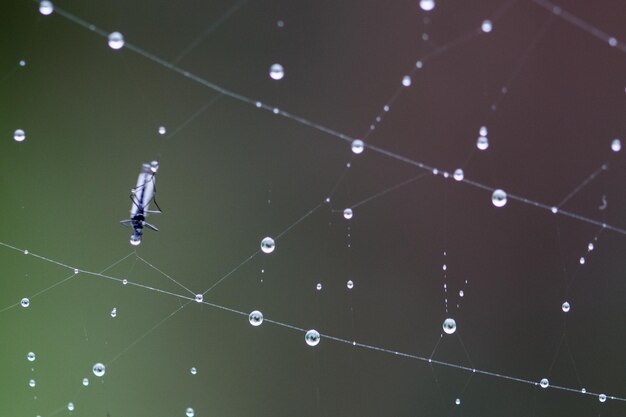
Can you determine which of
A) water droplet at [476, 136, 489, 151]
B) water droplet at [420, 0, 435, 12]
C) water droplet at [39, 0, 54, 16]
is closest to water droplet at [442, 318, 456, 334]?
water droplet at [476, 136, 489, 151]

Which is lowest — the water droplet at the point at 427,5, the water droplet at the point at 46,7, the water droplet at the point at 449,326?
the water droplet at the point at 449,326

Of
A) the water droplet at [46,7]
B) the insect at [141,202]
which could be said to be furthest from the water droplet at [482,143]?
the water droplet at [46,7]

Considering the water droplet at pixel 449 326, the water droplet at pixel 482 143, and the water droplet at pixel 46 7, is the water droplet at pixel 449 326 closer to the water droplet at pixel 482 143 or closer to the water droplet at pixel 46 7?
the water droplet at pixel 482 143

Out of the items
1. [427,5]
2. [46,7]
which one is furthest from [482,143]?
[46,7]

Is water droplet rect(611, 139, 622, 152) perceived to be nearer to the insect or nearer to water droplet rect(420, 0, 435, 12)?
water droplet rect(420, 0, 435, 12)

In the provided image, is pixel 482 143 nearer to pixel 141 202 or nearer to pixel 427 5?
pixel 427 5

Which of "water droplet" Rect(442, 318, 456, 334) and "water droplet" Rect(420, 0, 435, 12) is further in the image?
"water droplet" Rect(420, 0, 435, 12)

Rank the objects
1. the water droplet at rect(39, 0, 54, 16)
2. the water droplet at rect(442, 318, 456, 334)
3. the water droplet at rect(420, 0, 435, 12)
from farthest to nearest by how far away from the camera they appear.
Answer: the water droplet at rect(420, 0, 435, 12)
the water droplet at rect(442, 318, 456, 334)
the water droplet at rect(39, 0, 54, 16)
